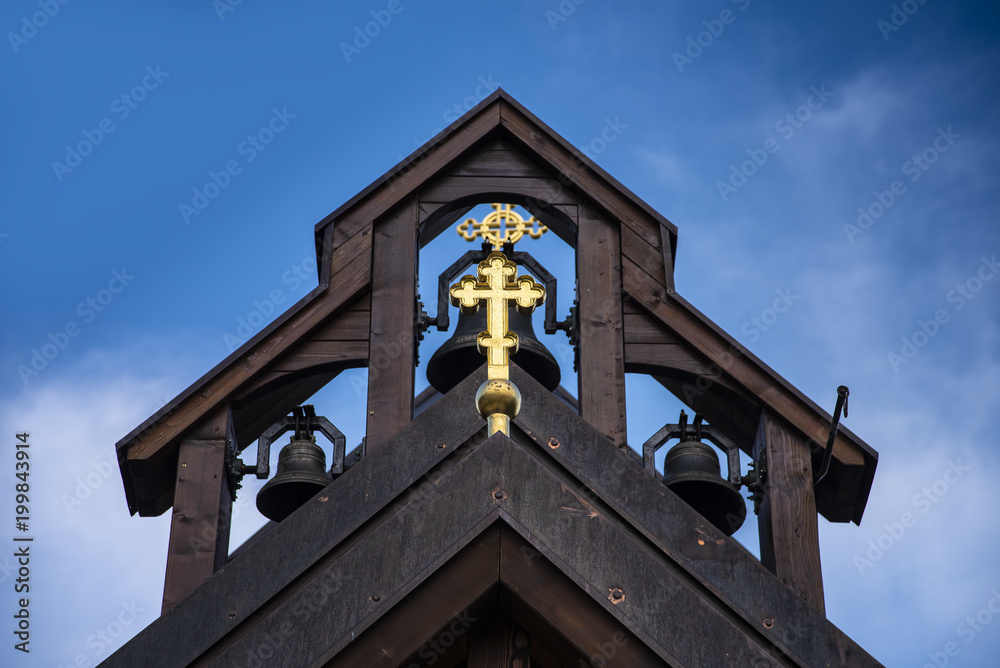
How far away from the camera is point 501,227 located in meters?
10.5

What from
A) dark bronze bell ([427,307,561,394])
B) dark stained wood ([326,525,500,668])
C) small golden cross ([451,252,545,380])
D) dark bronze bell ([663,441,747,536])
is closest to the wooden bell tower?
dark stained wood ([326,525,500,668])

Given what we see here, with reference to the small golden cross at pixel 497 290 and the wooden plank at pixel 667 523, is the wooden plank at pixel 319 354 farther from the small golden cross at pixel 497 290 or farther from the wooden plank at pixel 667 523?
the small golden cross at pixel 497 290

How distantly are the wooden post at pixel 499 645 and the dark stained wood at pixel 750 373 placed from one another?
12.1 ft

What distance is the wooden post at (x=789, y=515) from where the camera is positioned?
8.23 metres

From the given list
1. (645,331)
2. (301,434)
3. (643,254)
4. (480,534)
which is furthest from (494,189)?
(480,534)

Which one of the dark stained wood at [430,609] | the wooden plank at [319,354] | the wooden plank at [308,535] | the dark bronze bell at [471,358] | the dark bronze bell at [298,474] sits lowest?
the dark stained wood at [430,609]

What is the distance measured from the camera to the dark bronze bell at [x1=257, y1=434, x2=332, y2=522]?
30.5 ft

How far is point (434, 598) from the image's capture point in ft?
16.8

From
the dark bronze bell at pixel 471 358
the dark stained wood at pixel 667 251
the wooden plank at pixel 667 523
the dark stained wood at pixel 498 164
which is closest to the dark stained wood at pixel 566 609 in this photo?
the wooden plank at pixel 667 523

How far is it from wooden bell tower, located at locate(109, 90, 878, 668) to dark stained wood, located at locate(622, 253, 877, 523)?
14 mm

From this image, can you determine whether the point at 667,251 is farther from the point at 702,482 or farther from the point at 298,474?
the point at 298,474

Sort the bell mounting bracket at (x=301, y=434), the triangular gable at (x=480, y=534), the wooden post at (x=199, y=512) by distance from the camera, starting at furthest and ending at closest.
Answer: the bell mounting bracket at (x=301, y=434), the wooden post at (x=199, y=512), the triangular gable at (x=480, y=534)

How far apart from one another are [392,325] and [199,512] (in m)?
1.56

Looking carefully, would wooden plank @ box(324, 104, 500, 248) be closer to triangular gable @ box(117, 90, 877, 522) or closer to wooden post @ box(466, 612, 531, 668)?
triangular gable @ box(117, 90, 877, 522)
